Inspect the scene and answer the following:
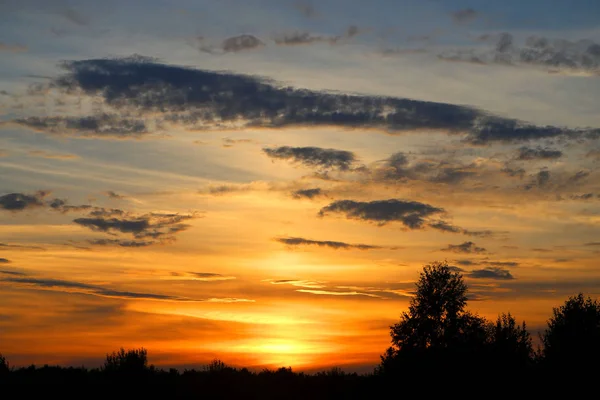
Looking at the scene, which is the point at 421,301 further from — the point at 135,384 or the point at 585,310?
the point at 135,384

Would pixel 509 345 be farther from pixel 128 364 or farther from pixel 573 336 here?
pixel 128 364

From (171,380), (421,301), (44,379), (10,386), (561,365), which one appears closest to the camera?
(10,386)

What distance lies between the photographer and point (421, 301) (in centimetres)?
8006

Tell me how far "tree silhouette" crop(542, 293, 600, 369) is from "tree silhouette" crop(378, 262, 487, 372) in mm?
7591

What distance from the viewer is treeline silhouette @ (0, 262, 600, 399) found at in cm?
5534

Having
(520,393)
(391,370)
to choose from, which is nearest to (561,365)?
(520,393)

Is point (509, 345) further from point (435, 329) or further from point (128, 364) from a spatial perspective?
point (128, 364)

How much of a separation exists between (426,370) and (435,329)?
8.12 meters

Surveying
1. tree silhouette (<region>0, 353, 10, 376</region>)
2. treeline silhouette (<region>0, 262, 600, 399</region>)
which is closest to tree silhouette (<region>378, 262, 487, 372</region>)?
treeline silhouette (<region>0, 262, 600, 399</region>)

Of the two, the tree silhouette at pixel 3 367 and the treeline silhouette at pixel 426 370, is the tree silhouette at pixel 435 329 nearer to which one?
the treeline silhouette at pixel 426 370

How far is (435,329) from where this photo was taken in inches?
3091

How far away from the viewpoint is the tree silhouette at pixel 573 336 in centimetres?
7475

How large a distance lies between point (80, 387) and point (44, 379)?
3423 mm

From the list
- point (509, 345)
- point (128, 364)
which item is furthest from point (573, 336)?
point (128, 364)
